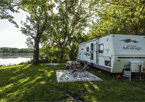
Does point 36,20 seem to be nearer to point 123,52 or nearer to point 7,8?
point 7,8

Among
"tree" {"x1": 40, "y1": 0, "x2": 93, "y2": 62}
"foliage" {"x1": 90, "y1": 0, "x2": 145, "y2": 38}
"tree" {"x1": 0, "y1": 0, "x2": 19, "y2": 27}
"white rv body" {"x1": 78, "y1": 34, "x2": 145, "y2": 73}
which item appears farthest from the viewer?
"tree" {"x1": 40, "y1": 0, "x2": 93, "y2": 62}

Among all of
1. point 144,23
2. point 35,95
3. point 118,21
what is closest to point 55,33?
point 118,21

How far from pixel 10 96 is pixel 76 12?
16.4 metres

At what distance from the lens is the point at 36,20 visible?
12.1m

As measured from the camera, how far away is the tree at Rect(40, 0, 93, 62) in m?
Answer: 16.7

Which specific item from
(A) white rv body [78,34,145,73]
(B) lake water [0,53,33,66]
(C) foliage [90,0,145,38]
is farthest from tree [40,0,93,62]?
(A) white rv body [78,34,145,73]

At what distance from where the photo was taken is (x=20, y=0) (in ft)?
30.6

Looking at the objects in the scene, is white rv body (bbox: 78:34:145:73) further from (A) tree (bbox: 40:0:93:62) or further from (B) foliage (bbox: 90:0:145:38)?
(A) tree (bbox: 40:0:93:62)

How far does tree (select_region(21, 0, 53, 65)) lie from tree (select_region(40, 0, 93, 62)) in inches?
151

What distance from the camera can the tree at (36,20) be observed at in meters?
10.4

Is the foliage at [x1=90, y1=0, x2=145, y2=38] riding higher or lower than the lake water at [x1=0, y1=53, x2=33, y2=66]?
higher

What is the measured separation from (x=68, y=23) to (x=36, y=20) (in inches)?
288

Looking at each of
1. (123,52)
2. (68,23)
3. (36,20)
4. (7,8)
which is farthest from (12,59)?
(123,52)

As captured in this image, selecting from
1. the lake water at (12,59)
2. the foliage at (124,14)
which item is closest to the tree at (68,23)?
the foliage at (124,14)
